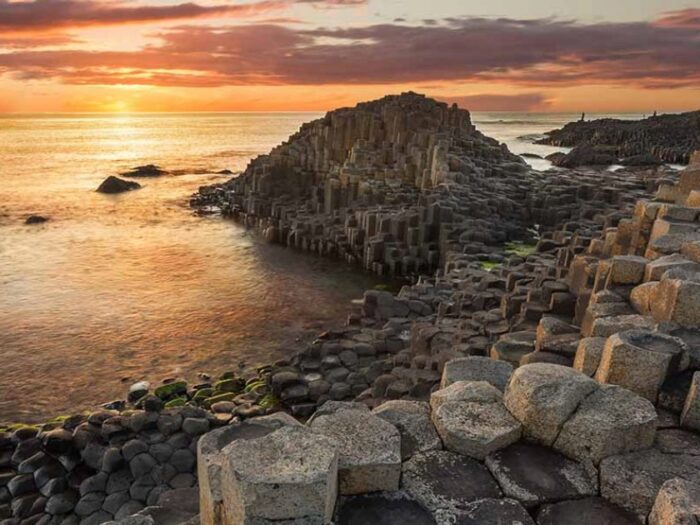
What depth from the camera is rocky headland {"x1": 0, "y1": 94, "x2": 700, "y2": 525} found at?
12.7ft

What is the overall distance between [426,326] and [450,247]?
796 centimetres

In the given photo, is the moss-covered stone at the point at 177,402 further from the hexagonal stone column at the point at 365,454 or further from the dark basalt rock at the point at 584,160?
the dark basalt rock at the point at 584,160

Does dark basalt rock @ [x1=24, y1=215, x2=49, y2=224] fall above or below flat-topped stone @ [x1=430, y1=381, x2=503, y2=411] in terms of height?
below

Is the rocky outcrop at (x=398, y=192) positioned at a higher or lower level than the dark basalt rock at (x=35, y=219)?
higher

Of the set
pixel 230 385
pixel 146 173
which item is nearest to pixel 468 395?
pixel 230 385

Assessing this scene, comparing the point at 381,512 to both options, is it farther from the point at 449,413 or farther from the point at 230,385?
the point at 230,385

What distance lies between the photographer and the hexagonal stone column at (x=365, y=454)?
3.92 m

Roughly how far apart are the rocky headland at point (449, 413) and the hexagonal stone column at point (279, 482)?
0.01 meters

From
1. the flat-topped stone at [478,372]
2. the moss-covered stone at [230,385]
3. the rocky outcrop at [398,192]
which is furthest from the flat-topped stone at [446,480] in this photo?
the rocky outcrop at [398,192]

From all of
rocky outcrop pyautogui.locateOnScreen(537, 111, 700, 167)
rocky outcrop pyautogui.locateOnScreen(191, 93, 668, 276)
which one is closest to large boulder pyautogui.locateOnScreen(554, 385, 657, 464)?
rocky outcrop pyautogui.locateOnScreen(191, 93, 668, 276)

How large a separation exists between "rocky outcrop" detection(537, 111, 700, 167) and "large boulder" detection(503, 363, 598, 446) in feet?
148

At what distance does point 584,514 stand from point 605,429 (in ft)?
2.15

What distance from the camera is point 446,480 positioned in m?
4.17

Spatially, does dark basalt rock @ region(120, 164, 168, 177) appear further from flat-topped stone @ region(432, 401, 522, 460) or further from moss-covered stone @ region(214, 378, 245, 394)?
flat-topped stone @ region(432, 401, 522, 460)
